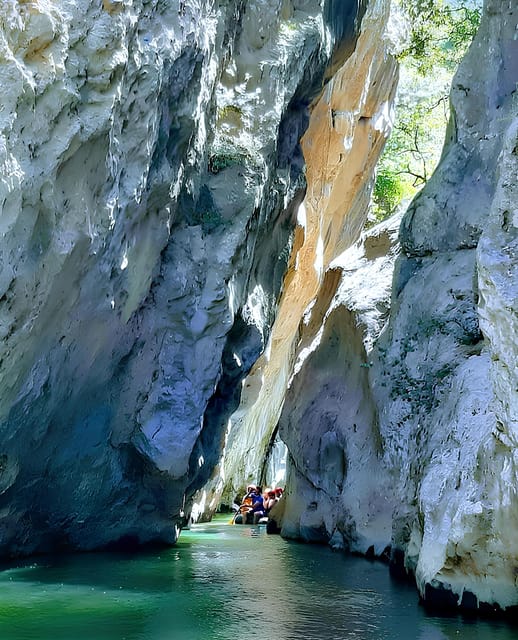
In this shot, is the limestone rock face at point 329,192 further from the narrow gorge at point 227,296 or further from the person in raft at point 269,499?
the person in raft at point 269,499

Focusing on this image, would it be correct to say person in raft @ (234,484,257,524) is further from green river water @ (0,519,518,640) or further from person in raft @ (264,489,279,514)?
green river water @ (0,519,518,640)

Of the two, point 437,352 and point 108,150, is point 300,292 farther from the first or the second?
point 108,150

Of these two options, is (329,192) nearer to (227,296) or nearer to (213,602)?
(227,296)

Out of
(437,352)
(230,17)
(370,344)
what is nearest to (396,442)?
(437,352)

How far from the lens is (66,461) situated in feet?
38.5

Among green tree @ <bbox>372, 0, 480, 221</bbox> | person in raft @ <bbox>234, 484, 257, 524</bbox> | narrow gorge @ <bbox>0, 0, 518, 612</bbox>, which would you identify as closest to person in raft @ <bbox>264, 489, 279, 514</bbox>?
person in raft @ <bbox>234, 484, 257, 524</bbox>

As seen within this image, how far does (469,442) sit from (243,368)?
7.24 metres

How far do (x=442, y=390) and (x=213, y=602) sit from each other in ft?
14.1

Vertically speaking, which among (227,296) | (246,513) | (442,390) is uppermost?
(227,296)

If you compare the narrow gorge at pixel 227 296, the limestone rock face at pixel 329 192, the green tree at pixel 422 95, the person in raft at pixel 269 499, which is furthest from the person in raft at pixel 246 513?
the green tree at pixel 422 95

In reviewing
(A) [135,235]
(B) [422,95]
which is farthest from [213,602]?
(B) [422,95]

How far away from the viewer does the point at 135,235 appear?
1116 centimetres

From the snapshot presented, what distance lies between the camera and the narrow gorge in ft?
25.1

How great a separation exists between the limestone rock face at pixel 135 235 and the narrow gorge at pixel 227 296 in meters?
0.04
